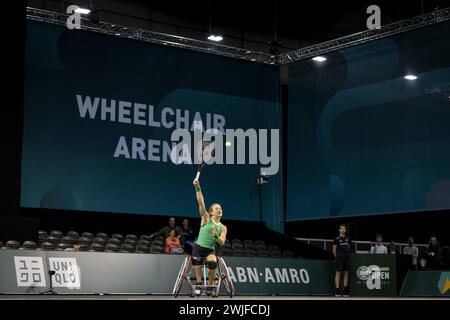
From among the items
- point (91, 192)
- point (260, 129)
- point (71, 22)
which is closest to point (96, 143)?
point (91, 192)

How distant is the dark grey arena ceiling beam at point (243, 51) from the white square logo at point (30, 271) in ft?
28.5

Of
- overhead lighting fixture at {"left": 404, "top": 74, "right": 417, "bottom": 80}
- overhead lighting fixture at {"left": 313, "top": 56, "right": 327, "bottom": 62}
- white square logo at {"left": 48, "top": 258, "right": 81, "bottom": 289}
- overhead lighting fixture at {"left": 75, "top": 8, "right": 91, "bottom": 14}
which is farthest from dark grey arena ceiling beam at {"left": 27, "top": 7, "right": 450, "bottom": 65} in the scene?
white square logo at {"left": 48, "top": 258, "right": 81, "bottom": 289}

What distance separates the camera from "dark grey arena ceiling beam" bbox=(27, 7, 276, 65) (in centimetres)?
2311

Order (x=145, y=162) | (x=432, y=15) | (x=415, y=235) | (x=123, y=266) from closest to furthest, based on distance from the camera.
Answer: (x=123, y=266) < (x=432, y=15) < (x=145, y=162) < (x=415, y=235)

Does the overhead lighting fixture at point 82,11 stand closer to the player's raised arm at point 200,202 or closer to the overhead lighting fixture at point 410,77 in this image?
the overhead lighting fixture at point 410,77

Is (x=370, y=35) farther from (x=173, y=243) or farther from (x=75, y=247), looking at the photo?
(x=75, y=247)

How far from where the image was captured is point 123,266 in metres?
19.0

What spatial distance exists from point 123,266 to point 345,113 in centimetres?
1074

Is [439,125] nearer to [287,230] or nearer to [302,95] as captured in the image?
[302,95]

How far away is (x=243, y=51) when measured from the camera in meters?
27.0

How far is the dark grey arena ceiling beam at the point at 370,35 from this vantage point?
23.0 meters

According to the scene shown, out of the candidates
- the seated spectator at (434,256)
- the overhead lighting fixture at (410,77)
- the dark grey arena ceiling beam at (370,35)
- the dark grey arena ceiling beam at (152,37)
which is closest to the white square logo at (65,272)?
the dark grey arena ceiling beam at (152,37)

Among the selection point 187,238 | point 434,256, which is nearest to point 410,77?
point 434,256

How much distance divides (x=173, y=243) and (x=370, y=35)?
9.54 metres
